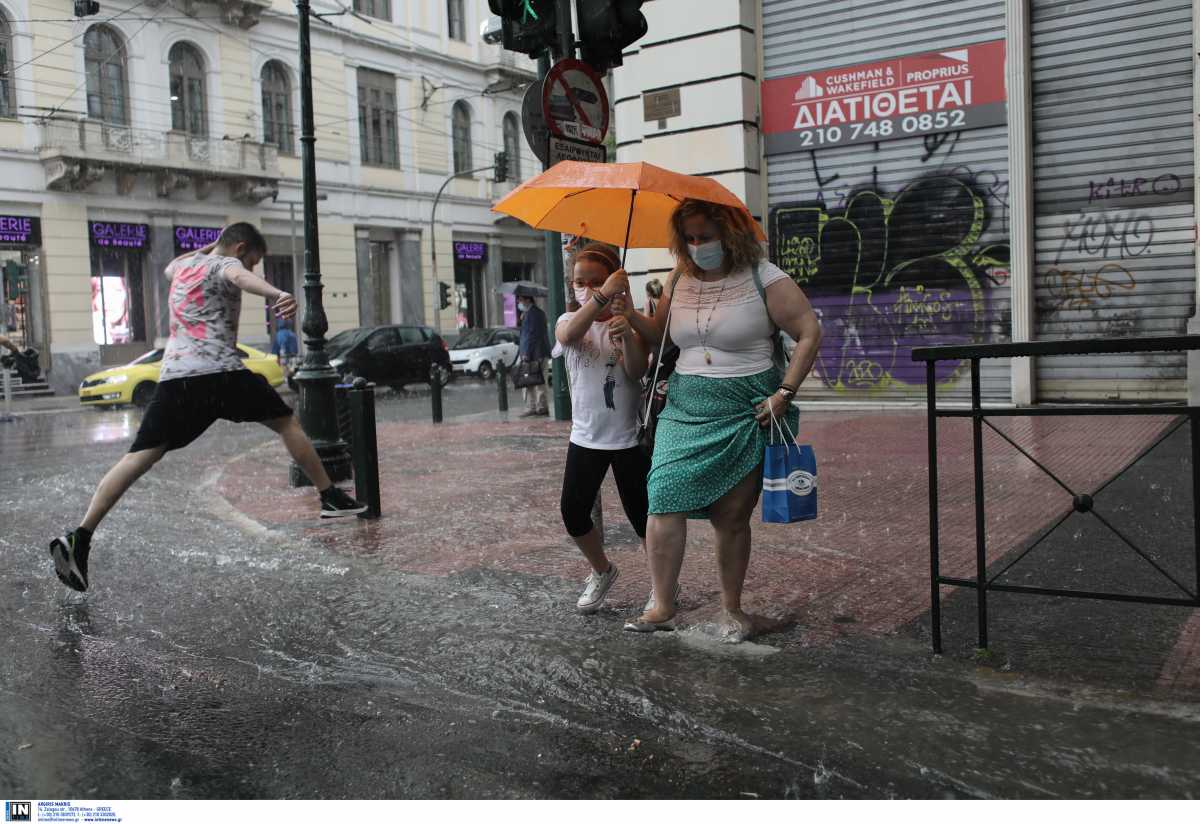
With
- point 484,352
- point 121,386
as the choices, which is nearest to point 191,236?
point 484,352

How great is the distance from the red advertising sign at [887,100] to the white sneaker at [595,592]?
27.8 feet

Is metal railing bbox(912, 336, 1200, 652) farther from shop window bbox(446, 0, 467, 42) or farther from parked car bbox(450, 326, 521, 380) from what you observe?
shop window bbox(446, 0, 467, 42)

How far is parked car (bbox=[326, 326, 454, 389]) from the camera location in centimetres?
2344

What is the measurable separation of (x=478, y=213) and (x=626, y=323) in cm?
3565

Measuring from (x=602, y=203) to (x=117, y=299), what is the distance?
91.1 ft

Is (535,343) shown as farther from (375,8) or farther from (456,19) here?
(456,19)

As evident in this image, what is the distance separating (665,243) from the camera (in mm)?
4773

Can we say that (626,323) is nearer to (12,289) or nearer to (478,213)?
(12,289)

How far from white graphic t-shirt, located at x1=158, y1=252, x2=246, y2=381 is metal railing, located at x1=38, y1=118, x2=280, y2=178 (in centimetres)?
2367

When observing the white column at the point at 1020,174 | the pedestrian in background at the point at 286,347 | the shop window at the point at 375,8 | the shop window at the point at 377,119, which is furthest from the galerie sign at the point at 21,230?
the white column at the point at 1020,174

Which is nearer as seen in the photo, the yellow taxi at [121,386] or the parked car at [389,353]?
the yellow taxi at [121,386]

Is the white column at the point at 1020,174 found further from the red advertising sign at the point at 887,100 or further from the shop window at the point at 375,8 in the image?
the shop window at the point at 375,8

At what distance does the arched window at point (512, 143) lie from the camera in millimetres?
40500
